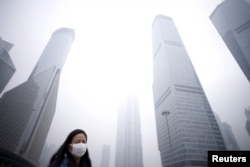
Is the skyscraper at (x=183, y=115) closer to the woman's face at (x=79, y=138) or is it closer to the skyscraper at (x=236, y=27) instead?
the skyscraper at (x=236, y=27)

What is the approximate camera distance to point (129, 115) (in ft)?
652

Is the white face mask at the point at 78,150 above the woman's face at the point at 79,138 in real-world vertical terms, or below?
below

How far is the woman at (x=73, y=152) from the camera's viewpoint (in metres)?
2.88

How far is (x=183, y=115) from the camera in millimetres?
75625

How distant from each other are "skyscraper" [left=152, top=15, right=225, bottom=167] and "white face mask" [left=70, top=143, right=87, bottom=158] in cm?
5211

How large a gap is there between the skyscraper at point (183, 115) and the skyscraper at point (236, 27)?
30.3 meters

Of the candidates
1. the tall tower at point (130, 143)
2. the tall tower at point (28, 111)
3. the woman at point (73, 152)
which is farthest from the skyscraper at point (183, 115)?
the tall tower at point (28, 111)

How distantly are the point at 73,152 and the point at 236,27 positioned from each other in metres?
131

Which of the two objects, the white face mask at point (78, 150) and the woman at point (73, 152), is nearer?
the woman at point (73, 152)

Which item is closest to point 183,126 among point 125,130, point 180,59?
point 180,59

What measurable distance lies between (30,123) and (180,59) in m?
106

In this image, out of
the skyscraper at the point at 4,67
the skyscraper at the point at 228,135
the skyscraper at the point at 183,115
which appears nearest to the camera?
the skyscraper at the point at 183,115

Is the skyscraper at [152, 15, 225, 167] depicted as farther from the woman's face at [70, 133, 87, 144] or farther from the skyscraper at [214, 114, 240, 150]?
the skyscraper at [214, 114, 240, 150]

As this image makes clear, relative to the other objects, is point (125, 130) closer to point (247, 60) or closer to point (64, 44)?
point (64, 44)
